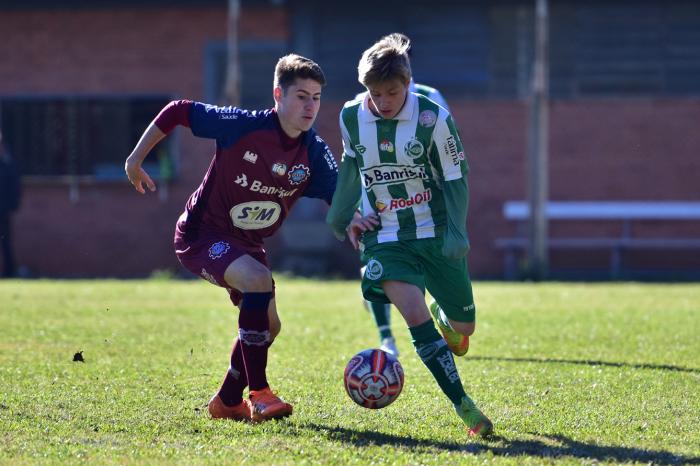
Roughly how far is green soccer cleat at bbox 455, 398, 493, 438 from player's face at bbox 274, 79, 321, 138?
1.65 m

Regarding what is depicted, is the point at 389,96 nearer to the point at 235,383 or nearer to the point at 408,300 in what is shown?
the point at 408,300

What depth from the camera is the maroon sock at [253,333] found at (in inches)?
226

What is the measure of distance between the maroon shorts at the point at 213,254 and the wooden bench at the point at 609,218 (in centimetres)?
1399

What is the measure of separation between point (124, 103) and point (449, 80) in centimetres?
582

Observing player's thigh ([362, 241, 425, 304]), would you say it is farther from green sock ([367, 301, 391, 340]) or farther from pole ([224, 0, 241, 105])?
pole ([224, 0, 241, 105])

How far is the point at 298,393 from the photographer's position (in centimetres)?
657

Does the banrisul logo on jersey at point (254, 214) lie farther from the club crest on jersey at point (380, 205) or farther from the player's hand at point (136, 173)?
A: the club crest on jersey at point (380, 205)

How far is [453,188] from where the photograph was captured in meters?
5.56

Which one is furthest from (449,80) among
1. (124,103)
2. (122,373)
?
(122,373)

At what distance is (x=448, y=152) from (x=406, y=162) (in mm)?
229

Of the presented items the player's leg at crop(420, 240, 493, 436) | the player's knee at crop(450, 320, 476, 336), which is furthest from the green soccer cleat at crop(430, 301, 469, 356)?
the player's leg at crop(420, 240, 493, 436)

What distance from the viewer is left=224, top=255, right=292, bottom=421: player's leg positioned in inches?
225

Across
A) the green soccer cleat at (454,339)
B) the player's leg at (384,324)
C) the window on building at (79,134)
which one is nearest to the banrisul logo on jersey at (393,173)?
the green soccer cleat at (454,339)

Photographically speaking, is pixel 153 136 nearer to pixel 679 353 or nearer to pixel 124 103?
pixel 679 353
